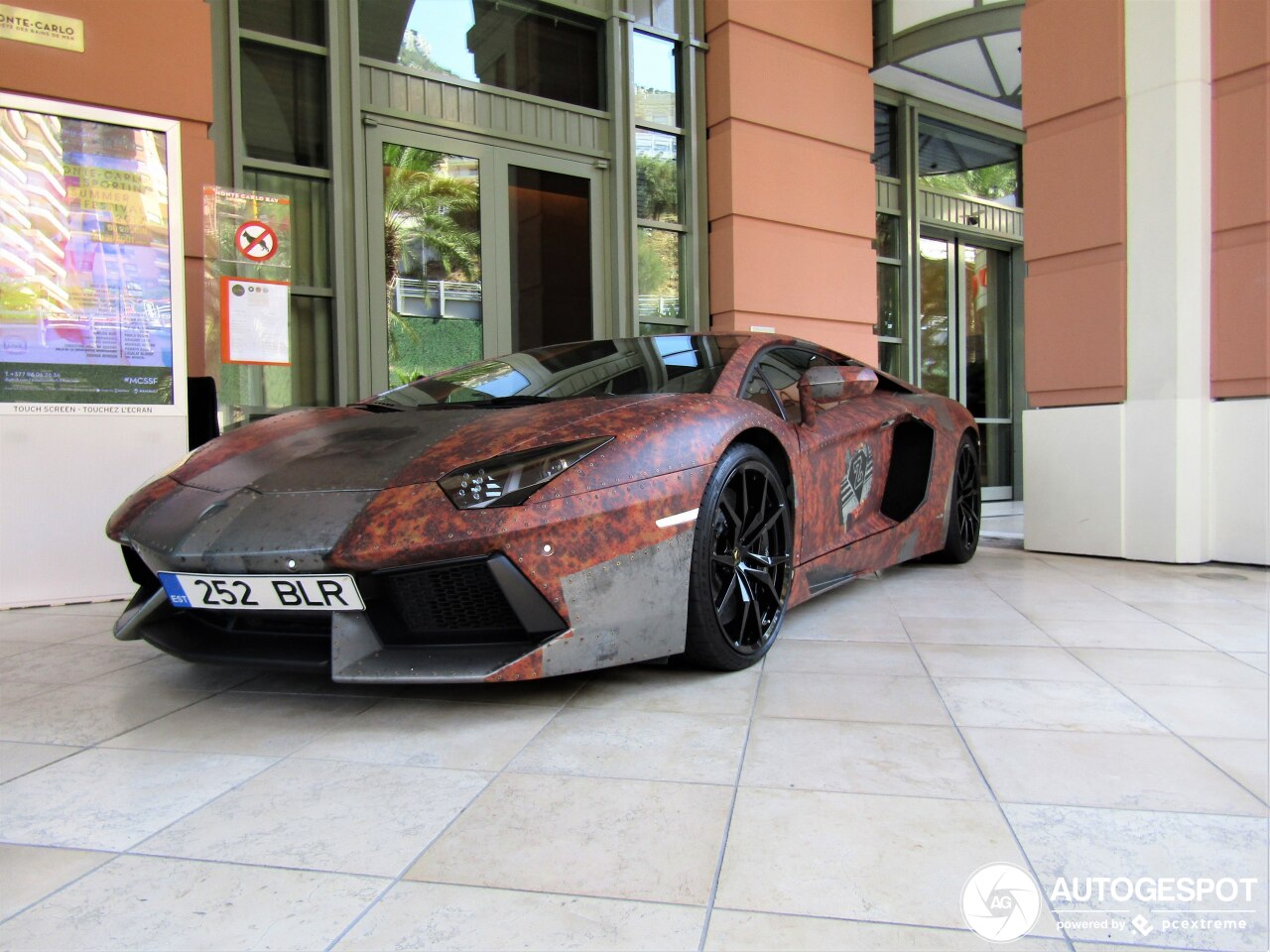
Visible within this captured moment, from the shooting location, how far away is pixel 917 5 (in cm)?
710

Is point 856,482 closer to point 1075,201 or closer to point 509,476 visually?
point 509,476

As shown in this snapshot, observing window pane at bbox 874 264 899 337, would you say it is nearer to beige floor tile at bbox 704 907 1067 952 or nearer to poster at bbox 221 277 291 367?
poster at bbox 221 277 291 367

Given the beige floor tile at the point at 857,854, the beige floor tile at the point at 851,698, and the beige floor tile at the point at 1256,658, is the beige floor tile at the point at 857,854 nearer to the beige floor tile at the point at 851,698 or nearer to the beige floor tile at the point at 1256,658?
the beige floor tile at the point at 851,698

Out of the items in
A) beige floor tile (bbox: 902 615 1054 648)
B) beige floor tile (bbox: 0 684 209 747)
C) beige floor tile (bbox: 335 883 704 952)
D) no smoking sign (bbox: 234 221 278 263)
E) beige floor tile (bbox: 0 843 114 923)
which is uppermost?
no smoking sign (bbox: 234 221 278 263)

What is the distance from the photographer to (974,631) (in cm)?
319

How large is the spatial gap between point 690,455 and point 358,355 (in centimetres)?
349

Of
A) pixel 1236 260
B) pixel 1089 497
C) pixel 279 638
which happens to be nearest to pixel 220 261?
pixel 279 638

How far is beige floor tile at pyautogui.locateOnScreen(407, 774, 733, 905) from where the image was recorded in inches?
53.8

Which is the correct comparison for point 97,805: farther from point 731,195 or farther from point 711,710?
point 731,195

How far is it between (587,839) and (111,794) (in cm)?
98

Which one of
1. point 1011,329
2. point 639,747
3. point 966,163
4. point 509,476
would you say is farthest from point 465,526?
point 1011,329

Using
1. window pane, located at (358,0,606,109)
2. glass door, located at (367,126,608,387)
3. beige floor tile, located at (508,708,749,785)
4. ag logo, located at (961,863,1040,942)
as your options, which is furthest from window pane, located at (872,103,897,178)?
ag logo, located at (961,863,1040,942)

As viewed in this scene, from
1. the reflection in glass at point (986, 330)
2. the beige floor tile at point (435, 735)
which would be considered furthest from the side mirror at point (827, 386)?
the reflection in glass at point (986, 330)

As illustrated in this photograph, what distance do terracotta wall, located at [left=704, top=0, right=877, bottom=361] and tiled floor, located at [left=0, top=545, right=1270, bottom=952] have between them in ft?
14.4
